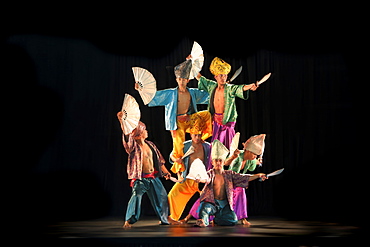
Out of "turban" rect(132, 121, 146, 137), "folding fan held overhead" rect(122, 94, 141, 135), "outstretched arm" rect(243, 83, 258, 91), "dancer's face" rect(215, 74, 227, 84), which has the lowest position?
"turban" rect(132, 121, 146, 137)

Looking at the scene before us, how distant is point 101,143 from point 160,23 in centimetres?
147

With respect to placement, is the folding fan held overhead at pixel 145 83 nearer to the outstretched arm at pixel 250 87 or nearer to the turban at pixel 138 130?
the turban at pixel 138 130

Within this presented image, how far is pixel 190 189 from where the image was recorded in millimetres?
7641

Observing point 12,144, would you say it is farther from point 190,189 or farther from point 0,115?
point 190,189

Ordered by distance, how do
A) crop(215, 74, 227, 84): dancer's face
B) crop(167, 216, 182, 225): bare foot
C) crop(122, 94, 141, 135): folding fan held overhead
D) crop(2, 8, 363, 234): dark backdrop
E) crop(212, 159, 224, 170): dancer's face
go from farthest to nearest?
1. crop(2, 8, 363, 234): dark backdrop
2. crop(215, 74, 227, 84): dancer's face
3. crop(167, 216, 182, 225): bare foot
4. crop(212, 159, 224, 170): dancer's face
5. crop(122, 94, 141, 135): folding fan held overhead

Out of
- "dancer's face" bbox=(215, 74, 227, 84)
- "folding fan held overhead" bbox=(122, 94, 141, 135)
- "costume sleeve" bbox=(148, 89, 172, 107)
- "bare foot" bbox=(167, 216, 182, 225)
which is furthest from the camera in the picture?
"costume sleeve" bbox=(148, 89, 172, 107)

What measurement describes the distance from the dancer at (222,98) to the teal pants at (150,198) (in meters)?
0.59

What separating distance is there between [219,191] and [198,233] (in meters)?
0.72

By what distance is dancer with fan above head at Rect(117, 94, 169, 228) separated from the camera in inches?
Answer: 284

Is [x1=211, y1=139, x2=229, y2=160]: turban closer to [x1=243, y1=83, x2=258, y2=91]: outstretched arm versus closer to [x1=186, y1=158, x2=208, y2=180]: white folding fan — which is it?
[x1=186, y1=158, x2=208, y2=180]: white folding fan

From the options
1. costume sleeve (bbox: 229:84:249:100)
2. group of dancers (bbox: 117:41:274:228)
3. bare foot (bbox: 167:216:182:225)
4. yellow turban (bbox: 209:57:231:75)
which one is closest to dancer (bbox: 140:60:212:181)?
group of dancers (bbox: 117:41:274:228)

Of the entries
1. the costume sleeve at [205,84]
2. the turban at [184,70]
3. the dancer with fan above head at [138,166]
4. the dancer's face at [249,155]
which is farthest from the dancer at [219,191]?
the turban at [184,70]

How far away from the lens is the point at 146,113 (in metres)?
8.69

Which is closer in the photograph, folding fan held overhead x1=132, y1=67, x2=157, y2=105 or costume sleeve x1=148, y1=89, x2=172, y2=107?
folding fan held overhead x1=132, y1=67, x2=157, y2=105
